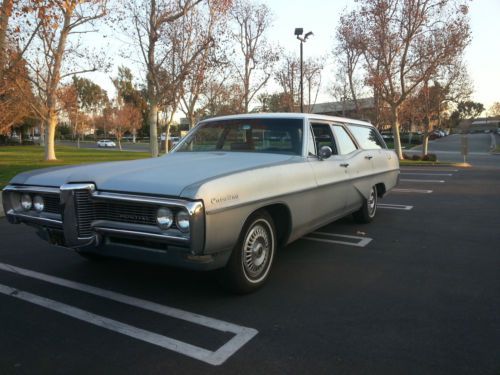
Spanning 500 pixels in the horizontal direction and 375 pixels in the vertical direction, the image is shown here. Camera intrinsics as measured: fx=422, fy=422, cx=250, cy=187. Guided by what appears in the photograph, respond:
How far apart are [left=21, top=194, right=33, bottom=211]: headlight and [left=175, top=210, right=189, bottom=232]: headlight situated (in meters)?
1.74

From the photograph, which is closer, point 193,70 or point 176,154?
point 176,154

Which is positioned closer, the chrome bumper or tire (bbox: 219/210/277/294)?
the chrome bumper

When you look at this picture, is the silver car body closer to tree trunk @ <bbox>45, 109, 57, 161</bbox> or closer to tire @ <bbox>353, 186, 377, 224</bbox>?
tire @ <bbox>353, 186, 377, 224</bbox>

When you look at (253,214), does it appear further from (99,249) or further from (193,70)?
(193,70)

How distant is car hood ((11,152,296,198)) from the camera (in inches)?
127

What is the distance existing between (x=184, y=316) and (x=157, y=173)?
1.18 m

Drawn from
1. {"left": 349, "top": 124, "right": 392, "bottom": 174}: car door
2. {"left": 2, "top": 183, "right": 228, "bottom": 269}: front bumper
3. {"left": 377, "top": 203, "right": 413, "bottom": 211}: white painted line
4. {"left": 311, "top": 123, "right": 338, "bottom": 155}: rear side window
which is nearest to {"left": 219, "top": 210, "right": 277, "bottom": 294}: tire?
{"left": 2, "top": 183, "right": 228, "bottom": 269}: front bumper

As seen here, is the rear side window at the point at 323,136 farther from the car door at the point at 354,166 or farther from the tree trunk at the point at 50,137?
the tree trunk at the point at 50,137

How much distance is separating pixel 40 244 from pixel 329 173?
392cm

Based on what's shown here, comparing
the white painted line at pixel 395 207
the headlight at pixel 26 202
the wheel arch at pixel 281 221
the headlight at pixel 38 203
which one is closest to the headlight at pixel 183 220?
the wheel arch at pixel 281 221

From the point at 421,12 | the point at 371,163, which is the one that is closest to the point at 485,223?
the point at 371,163

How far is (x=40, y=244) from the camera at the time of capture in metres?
5.66

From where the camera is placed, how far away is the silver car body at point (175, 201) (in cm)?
312

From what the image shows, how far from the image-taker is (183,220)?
3.08 m
